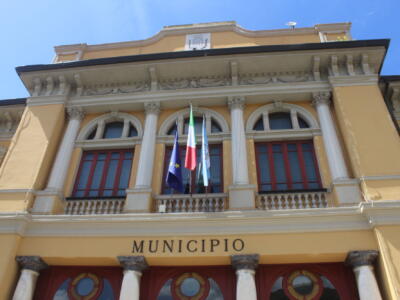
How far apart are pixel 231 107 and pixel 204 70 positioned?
1.66 metres

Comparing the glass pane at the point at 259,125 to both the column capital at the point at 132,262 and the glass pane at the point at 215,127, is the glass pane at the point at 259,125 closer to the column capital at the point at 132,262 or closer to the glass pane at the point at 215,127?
the glass pane at the point at 215,127

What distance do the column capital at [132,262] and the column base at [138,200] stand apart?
4.12ft

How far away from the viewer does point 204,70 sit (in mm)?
11844

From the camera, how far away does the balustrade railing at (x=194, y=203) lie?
926 centimetres

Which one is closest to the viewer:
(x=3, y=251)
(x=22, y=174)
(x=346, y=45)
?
(x=3, y=251)

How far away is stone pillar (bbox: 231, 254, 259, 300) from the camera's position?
7.71 metres

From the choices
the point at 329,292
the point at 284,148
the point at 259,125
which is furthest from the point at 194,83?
the point at 329,292

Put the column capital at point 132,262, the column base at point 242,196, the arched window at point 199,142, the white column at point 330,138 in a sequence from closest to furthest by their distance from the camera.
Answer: the column capital at point 132,262 < the column base at point 242,196 < the white column at point 330,138 < the arched window at point 199,142

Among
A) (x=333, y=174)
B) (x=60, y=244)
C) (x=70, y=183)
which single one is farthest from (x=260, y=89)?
(x=60, y=244)

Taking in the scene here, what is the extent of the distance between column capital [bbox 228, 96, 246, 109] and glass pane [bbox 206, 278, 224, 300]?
5.30m

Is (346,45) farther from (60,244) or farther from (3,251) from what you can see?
(3,251)

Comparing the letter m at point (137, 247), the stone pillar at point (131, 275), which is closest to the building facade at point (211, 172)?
the stone pillar at point (131, 275)

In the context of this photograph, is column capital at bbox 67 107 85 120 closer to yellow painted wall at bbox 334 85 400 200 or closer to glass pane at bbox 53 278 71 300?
glass pane at bbox 53 278 71 300

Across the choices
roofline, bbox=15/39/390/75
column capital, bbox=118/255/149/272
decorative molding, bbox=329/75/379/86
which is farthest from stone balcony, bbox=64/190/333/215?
roofline, bbox=15/39/390/75
